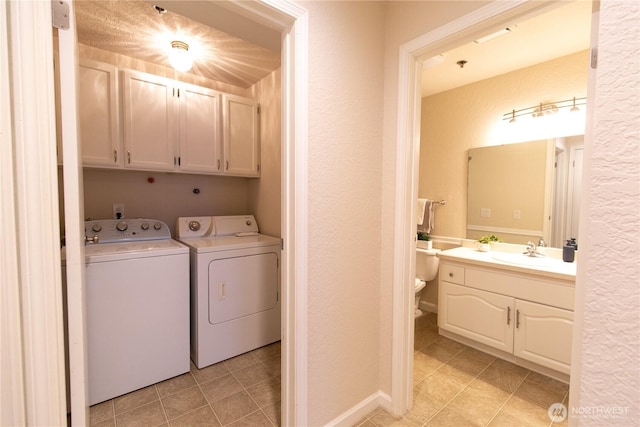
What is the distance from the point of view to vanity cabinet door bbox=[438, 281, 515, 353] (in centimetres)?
206

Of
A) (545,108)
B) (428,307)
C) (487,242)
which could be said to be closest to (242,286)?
(428,307)

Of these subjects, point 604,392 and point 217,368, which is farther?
point 217,368

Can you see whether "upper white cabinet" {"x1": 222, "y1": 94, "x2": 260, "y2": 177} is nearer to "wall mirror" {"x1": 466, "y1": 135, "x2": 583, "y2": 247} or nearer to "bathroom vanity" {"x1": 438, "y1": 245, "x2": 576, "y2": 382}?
"bathroom vanity" {"x1": 438, "y1": 245, "x2": 576, "y2": 382}

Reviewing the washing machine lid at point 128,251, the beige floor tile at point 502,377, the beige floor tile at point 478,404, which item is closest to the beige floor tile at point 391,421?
the beige floor tile at point 478,404

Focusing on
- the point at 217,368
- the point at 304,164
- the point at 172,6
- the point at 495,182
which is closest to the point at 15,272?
the point at 304,164

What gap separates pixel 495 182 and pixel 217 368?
110 inches

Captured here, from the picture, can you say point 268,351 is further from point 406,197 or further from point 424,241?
point 424,241

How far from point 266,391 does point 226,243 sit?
1.05m

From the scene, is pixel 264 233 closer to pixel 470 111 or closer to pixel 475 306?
pixel 475 306

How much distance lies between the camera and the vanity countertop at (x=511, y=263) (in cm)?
181

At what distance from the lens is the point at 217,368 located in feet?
6.71

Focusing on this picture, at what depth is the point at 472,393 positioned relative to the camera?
1.77 metres

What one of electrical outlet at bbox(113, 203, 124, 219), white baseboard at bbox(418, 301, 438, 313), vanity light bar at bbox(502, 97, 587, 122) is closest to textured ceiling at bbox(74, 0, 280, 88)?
electrical outlet at bbox(113, 203, 124, 219)

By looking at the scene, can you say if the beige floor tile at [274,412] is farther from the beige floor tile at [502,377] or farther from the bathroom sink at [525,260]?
the bathroom sink at [525,260]
